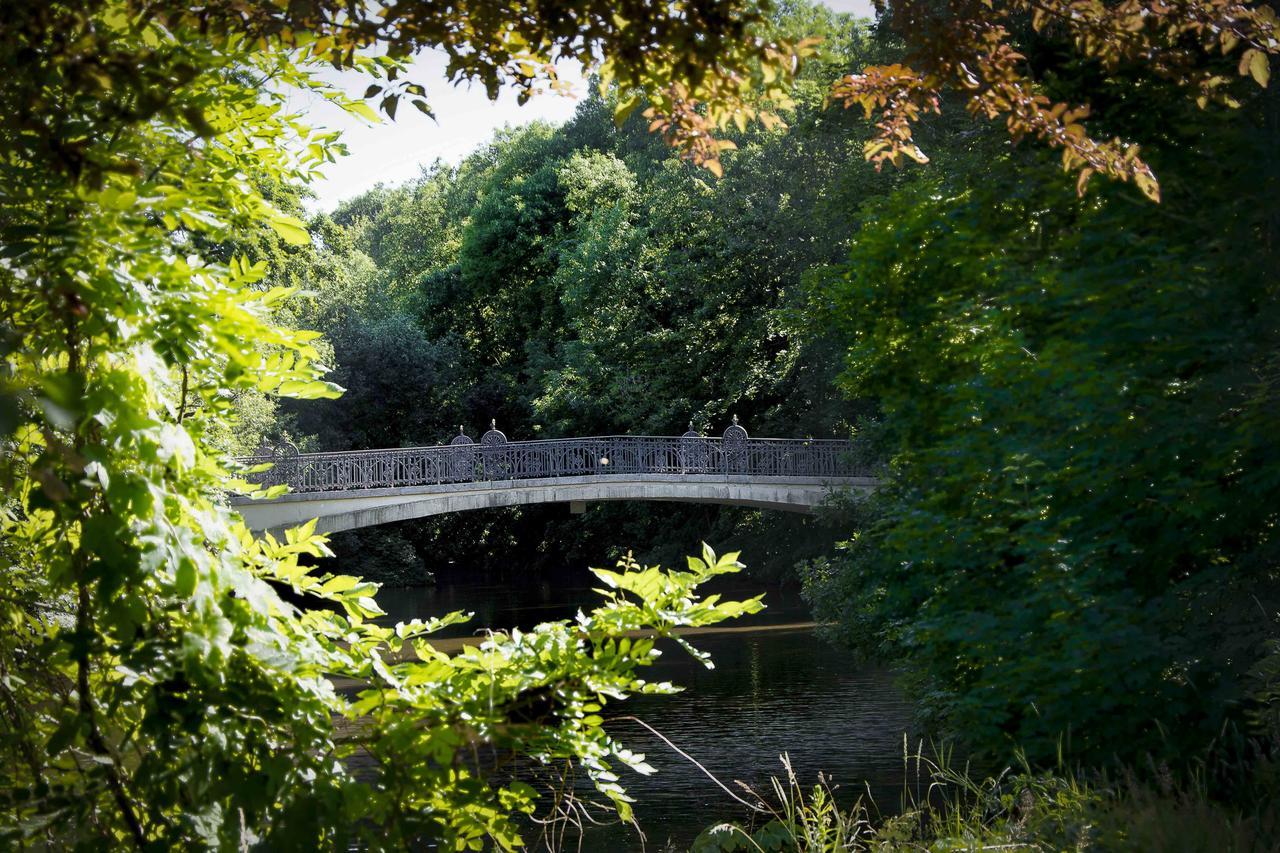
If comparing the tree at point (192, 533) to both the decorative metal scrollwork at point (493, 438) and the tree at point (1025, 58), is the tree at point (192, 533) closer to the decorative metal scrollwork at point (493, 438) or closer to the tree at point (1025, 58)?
the tree at point (1025, 58)

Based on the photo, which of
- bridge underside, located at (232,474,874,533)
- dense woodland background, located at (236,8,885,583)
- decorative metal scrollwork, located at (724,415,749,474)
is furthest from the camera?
decorative metal scrollwork, located at (724,415,749,474)

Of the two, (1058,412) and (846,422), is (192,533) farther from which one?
(846,422)

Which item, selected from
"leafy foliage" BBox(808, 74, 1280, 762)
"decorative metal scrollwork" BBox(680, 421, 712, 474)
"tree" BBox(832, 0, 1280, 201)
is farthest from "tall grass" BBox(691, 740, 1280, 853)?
"decorative metal scrollwork" BBox(680, 421, 712, 474)

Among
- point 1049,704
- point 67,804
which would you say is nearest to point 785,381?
point 1049,704

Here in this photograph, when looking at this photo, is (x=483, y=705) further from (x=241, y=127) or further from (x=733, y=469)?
(x=733, y=469)

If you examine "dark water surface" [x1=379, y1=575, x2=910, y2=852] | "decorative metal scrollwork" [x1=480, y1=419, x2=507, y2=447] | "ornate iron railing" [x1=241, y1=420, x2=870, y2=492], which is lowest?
"dark water surface" [x1=379, y1=575, x2=910, y2=852]

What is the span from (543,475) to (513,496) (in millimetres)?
821

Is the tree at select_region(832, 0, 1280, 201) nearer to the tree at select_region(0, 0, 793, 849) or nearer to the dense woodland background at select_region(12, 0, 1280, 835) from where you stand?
the dense woodland background at select_region(12, 0, 1280, 835)

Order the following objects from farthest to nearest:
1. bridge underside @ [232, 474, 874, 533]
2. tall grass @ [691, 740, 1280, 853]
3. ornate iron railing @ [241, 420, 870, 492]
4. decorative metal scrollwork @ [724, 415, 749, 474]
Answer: decorative metal scrollwork @ [724, 415, 749, 474]
ornate iron railing @ [241, 420, 870, 492]
bridge underside @ [232, 474, 874, 533]
tall grass @ [691, 740, 1280, 853]

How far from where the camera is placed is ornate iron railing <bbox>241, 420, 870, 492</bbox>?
24.5 metres

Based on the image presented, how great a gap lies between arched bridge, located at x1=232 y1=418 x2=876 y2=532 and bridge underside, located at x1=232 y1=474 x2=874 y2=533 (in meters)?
0.02

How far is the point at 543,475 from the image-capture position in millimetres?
26859

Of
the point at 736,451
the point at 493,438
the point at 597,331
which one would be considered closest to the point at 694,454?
the point at 736,451

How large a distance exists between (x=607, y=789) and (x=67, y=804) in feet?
3.63
